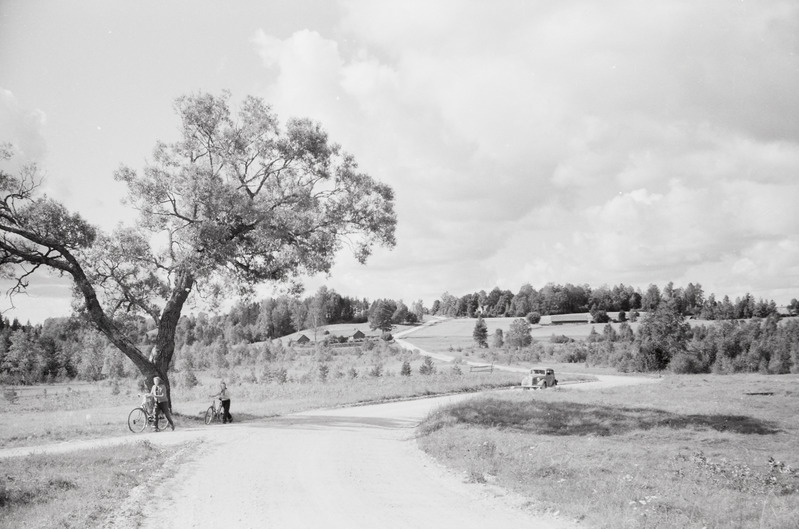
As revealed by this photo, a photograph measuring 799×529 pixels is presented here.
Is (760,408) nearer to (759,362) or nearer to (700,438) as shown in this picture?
(700,438)

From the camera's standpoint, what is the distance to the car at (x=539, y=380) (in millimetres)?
41438

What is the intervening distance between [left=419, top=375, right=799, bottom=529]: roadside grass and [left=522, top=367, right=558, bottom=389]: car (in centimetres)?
1193

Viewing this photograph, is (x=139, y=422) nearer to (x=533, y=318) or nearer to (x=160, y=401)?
(x=160, y=401)

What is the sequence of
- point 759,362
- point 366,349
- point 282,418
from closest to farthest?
point 282,418 < point 759,362 < point 366,349

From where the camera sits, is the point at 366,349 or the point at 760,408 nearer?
the point at 760,408

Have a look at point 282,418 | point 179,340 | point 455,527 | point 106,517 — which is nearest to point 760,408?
point 282,418

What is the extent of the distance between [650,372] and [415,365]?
31.5 metres

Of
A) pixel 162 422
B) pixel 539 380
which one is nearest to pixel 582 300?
pixel 539 380

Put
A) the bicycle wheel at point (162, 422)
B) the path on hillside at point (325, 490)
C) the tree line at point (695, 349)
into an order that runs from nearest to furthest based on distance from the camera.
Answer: the path on hillside at point (325, 490) < the bicycle wheel at point (162, 422) < the tree line at point (695, 349)

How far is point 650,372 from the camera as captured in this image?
228 ft

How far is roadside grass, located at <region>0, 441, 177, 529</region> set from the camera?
8.46m

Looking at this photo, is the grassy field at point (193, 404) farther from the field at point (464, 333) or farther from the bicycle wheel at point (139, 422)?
the field at point (464, 333)

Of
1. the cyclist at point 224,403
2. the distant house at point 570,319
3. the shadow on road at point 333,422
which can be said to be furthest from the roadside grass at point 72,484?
the distant house at point 570,319

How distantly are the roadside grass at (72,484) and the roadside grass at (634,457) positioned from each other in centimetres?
722
